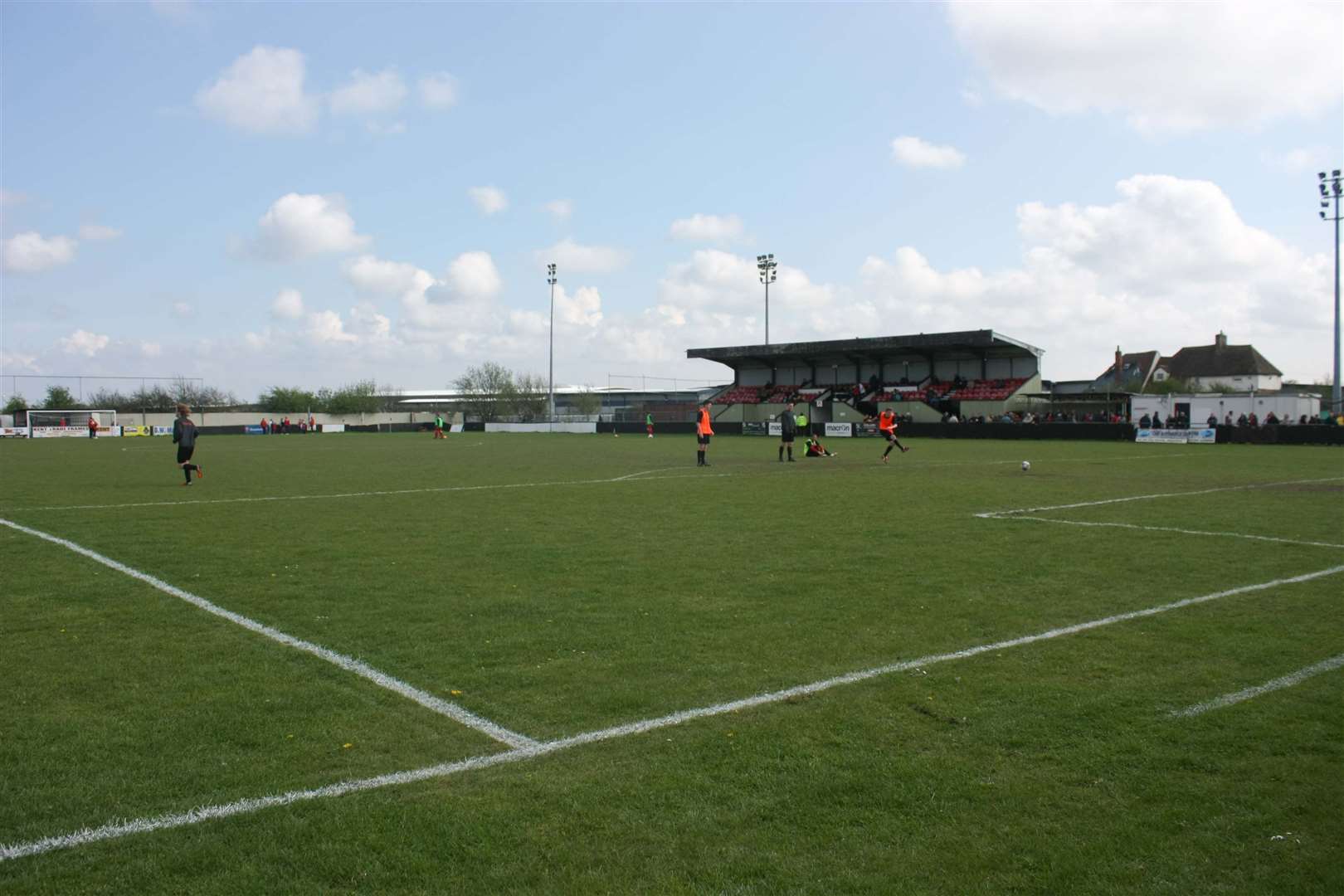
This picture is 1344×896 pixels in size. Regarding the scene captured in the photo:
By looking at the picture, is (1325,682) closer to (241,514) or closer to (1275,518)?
(1275,518)

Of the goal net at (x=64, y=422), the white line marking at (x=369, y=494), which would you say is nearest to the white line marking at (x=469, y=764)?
the white line marking at (x=369, y=494)

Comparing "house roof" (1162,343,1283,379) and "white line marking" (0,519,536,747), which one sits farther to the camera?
"house roof" (1162,343,1283,379)

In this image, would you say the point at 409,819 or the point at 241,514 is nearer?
the point at 409,819

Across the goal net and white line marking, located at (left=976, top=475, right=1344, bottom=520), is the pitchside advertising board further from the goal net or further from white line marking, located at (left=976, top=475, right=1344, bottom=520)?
the goal net

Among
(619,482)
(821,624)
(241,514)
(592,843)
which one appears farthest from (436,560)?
(619,482)

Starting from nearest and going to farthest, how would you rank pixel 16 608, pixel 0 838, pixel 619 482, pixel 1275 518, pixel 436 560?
1. pixel 0 838
2. pixel 16 608
3. pixel 436 560
4. pixel 1275 518
5. pixel 619 482

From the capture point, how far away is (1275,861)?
3.75m

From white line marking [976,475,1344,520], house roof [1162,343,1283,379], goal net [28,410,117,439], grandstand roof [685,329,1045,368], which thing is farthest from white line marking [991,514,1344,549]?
house roof [1162,343,1283,379]

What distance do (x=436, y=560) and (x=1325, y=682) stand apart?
8.34 m

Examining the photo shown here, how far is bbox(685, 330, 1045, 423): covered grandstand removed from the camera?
64750 millimetres

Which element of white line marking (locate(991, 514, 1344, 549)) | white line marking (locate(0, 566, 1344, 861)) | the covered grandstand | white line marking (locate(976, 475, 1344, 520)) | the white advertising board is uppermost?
the covered grandstand

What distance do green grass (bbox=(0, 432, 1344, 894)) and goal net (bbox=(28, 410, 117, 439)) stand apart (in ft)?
225

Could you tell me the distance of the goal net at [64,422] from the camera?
70.0 meters

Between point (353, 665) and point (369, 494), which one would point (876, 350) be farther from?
point (353, 665)
